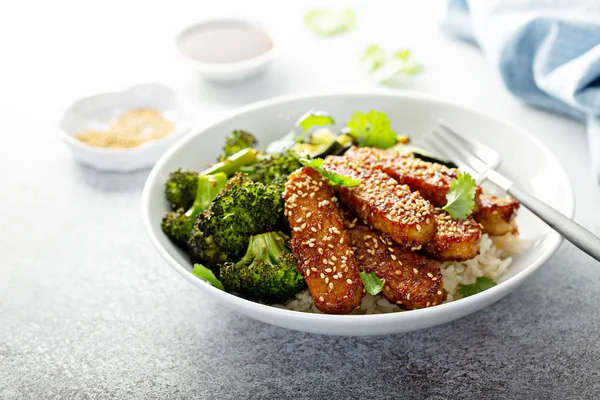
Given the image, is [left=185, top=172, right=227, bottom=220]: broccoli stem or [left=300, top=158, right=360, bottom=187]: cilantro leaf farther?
[left=185, top=172, right=227, bottom=220]: broccoli stem

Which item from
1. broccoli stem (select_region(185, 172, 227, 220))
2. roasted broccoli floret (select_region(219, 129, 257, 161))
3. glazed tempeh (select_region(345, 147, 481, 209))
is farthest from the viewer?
roasted broccoli floret (select_region(219, 129, 257, 161))

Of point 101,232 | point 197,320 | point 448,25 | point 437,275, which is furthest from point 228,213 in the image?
point 448,25

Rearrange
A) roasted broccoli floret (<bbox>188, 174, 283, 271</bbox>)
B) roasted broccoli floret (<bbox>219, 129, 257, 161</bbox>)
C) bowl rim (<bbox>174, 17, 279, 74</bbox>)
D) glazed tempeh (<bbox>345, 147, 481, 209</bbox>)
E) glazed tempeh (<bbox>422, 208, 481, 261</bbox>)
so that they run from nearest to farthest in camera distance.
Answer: glazed tempeh (<bbox>422, 208, 481, 261</bbox>), roasted broccoli floret (<bbox>188, 174, 283, 271</bbox>), glazed tempeh (<bbox>345, 147, 481, 209</bbox>), roasted broccoli floret (<bbox>219, 129, 257, 161</bbox>), bowl rim (<bbox>174, 17, 279, 74</bbox>)

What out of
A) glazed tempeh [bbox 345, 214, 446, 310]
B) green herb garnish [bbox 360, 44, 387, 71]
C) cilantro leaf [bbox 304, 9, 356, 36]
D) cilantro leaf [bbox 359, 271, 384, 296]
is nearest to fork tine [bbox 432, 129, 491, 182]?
glazed tempeh [bbox 345, 214, 446, 310]

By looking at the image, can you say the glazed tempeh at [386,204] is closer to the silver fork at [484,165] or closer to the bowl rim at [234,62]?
the silver fork at [484,165]

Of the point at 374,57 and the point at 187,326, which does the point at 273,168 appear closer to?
the point at 187,326

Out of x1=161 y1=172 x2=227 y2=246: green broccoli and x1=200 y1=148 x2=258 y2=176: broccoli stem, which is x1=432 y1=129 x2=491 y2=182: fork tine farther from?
x1=161 y1=172 x2=227 y2=246: green broccoli

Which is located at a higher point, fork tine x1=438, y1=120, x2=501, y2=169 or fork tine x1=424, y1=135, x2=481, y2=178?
fork tine x1=438, y1=120, x2=501, y2=169
